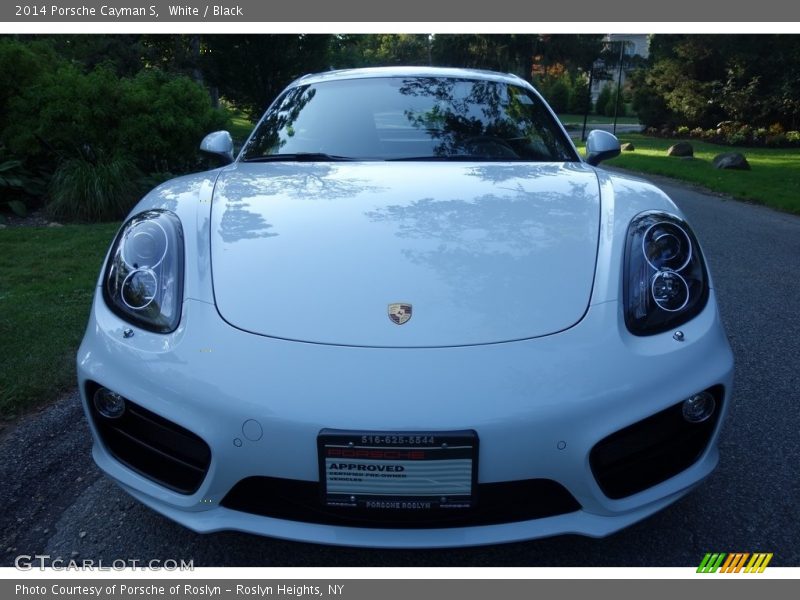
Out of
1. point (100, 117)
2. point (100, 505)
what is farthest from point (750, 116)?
point (100, 505)

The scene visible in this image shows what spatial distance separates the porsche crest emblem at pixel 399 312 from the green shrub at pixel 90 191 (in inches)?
232

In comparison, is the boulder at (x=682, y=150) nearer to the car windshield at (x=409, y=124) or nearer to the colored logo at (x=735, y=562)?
the car windshield at (x=409, y=124)

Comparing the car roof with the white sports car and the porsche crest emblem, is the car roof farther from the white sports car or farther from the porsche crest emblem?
the porsche crest emblem

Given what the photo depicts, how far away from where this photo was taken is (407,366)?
1.63 m

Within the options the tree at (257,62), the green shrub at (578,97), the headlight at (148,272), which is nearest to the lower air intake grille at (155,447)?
the headlight at (148,272)

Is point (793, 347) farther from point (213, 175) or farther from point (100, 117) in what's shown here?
point (100, 117)

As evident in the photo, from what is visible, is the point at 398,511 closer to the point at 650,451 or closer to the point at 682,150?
the point at 650,451

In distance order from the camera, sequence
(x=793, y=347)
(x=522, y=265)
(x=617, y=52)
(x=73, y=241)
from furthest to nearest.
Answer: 1. (x=617, y=52)
2. (x=73, y=241)
3. (x=793, y=347)
4. (x=522, y=265)

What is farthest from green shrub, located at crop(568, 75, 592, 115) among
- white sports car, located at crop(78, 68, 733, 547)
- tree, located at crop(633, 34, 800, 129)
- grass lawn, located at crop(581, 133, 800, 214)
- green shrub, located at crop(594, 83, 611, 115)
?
white sports car, located at crop(78, 68, 733, 547)

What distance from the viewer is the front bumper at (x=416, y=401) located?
1.56 meters

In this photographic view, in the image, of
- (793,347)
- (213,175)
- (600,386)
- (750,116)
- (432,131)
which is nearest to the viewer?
(600,386)

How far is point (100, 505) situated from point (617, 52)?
47337mm

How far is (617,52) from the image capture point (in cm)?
4375

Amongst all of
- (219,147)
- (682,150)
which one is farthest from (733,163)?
(219,147)
